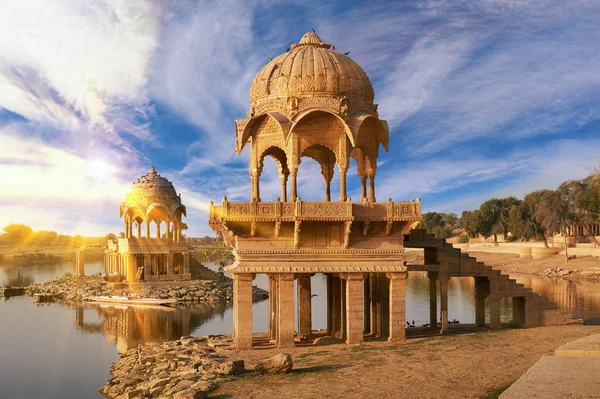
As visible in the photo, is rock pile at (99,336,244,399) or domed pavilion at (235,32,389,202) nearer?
rock pile at (99,336,244,399)

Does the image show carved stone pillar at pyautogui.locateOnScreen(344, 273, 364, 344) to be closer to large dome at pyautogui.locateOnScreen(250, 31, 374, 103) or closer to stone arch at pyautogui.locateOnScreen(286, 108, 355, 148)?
stone arch at pyautogui.locateOnScreen(286, 108, 355, 148)

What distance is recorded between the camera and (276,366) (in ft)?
50.4

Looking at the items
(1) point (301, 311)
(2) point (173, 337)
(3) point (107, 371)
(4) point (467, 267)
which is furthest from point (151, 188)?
(4) point (467, 267)

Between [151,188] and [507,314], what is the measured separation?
1348 inches

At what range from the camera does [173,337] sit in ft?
110

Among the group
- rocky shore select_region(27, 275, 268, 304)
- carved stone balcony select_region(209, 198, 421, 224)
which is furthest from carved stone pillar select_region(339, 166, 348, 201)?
rocky shore select_region(27, 275, 268, 304)

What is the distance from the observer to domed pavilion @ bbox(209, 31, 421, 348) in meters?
19.4

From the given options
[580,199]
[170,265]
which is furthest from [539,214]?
[170,265]

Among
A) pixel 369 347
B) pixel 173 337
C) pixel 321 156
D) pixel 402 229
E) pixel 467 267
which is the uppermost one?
pixel 321 156

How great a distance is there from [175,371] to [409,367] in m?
7.43

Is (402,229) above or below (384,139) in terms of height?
below

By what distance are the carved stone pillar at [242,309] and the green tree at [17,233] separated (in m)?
151

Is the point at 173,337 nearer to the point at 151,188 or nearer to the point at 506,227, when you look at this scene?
the point at 151,188

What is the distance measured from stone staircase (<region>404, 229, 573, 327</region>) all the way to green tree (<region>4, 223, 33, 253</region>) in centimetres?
15204
